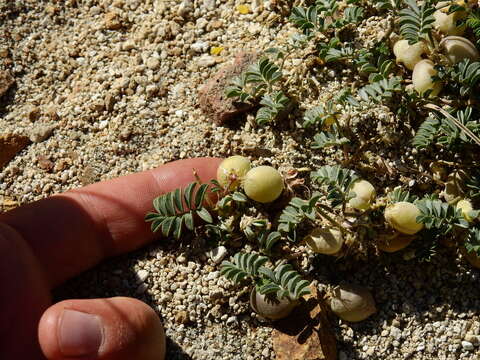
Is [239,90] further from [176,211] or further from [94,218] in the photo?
[94,218]

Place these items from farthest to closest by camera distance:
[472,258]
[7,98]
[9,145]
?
[7,98] → [9,145] → [472,258]

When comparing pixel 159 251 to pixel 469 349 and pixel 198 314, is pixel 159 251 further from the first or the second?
pixel 469 349

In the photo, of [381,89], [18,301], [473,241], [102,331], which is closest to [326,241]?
[473,241]

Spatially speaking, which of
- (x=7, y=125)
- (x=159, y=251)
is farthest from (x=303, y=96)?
(x=7, y=125)

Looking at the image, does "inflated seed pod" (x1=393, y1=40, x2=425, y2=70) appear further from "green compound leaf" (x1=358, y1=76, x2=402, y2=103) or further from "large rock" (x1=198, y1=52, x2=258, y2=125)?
"large rock" (x1=198, y1=52, x2=258, y2=125)

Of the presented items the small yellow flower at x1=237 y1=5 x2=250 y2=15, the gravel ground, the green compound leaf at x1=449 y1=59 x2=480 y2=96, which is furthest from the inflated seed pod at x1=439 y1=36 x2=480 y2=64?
the small yellow flower at x1=237 y1=5 x2=250 y2=15

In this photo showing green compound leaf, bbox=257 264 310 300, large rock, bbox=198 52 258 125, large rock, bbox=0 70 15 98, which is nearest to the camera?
green compound leaf, bbox=257 264 310 300
